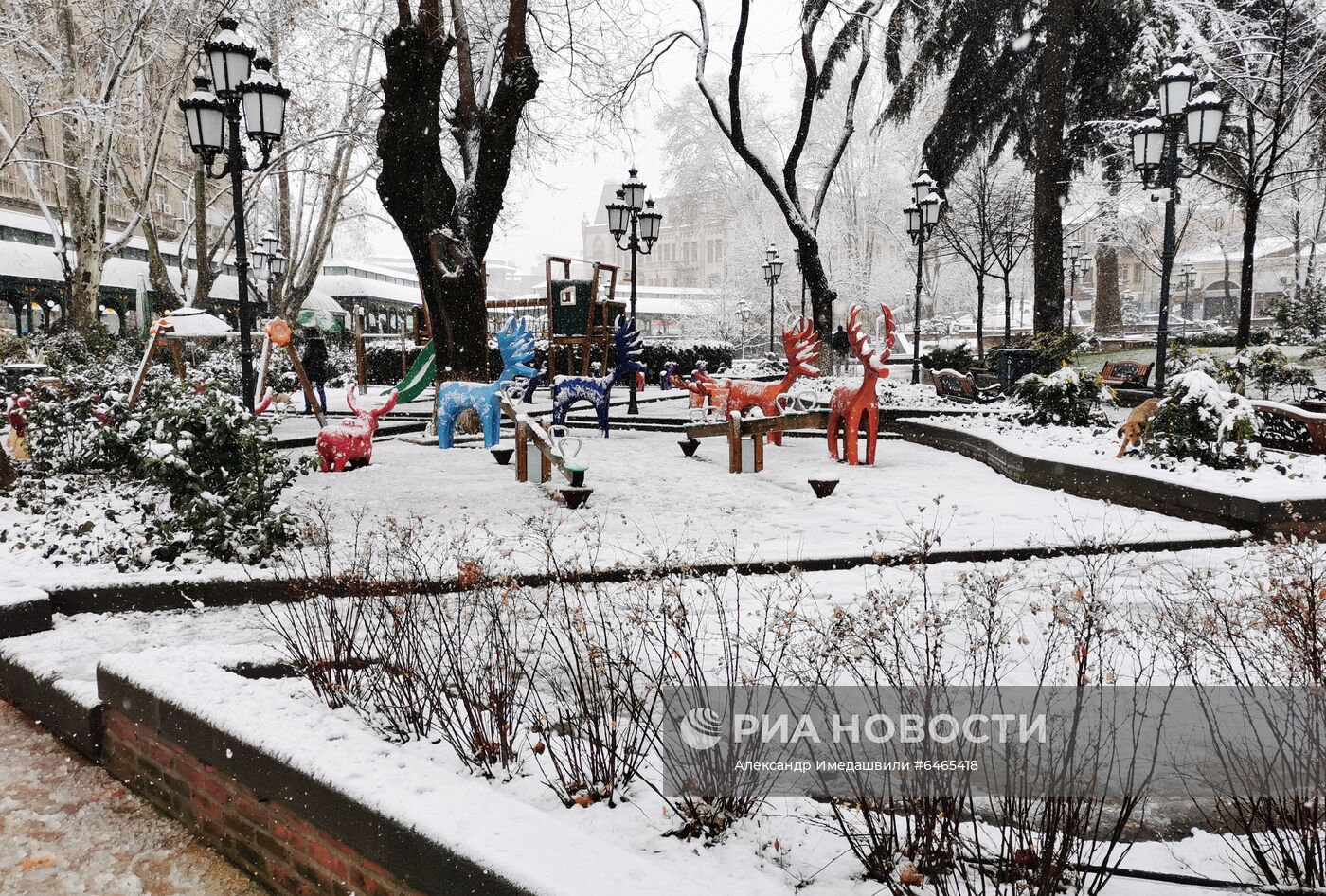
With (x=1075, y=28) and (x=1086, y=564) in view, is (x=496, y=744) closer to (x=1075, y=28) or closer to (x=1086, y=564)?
(x=1086, y=564)

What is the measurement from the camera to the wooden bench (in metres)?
8.54

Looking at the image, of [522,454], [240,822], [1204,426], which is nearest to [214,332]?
[522,454]

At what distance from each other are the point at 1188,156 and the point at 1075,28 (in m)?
4.56

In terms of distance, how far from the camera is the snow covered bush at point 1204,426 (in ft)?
25.5

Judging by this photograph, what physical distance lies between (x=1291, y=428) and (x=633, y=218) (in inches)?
459

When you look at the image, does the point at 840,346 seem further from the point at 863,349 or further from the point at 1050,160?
the point at 863,349

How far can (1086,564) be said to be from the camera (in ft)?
10.5

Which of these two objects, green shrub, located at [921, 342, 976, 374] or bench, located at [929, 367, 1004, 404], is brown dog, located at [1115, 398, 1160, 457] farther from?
green shrub, located at [921, 342, 976, 374]

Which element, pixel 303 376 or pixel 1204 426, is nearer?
pixel 1204 426

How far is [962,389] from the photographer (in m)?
16.6

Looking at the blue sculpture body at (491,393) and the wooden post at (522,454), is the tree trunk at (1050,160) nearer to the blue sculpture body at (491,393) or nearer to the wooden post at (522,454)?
the blue sculpture body at (491,393)

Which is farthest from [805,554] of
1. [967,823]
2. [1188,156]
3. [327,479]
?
[1188,156]

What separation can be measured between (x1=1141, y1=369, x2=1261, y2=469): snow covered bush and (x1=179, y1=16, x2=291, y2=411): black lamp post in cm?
920

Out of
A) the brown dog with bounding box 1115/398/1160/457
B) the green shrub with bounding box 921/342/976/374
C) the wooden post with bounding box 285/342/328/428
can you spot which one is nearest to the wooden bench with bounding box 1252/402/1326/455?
the brown dog with bounding box 1115/398/1160/457
